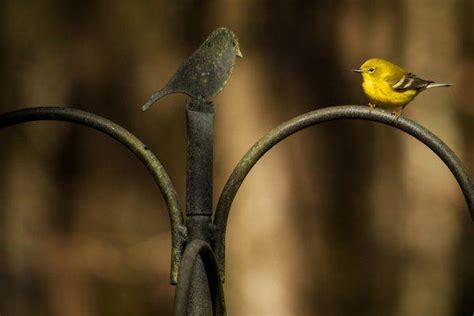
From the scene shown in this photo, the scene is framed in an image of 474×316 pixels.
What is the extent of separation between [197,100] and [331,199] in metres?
0.90

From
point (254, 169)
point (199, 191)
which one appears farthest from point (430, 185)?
point (199, 191)

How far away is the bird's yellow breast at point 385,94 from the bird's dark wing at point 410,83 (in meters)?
0.01

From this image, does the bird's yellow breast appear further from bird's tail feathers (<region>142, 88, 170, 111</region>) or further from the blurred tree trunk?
bird's tail feathers (<region>142, 88, 170, 111</region>)

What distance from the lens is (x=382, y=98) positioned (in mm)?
1945

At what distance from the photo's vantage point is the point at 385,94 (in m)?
1.94

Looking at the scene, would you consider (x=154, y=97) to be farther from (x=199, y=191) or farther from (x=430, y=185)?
(x=430, y=185)

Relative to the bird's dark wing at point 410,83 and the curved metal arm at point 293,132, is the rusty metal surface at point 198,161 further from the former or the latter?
the bird's dark wing at point 410,83

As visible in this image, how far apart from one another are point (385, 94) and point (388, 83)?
2 centimetres

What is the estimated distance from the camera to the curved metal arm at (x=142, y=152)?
3.91 feet

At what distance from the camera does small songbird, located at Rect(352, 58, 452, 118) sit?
6.23 feet

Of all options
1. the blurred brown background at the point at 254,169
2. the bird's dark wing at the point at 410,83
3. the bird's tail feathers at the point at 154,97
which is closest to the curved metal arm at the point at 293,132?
the bird's tail feathers at the point at 154,97

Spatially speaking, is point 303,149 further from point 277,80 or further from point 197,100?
point 197,100

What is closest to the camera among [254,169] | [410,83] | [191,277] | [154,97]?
[191,277]

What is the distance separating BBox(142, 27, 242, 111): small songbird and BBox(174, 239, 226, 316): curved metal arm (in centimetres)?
19
